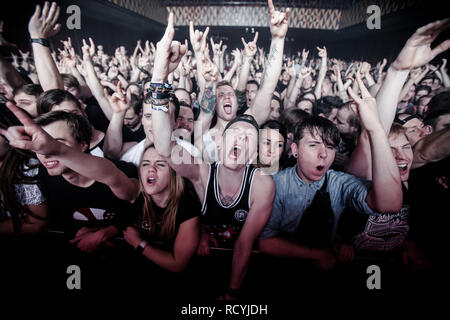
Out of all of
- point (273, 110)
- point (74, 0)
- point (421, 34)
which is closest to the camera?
point (421, 34)

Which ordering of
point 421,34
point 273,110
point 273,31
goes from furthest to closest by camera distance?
point 273,110 < point 273,31 < point 421,34

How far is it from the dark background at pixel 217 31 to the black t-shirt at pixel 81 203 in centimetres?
102

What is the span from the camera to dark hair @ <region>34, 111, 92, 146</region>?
45.0 inches

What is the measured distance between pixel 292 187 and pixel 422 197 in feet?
2.75

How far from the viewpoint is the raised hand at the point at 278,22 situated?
1.16 meters

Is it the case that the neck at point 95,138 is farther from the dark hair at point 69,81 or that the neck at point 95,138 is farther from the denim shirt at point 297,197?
the denim shirt at point 297,197

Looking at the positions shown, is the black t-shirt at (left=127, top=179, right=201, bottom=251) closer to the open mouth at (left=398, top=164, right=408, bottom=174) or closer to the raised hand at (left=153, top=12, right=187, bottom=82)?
the raised hand at (left=153, top=12, right=187, bottom=82)

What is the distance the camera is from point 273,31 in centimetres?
121

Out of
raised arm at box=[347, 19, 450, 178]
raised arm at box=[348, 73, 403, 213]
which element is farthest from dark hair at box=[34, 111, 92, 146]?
raised arm at box=[347, 19, 450, 178]

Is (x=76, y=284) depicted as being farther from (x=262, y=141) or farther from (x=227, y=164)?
(x=262, y=141)

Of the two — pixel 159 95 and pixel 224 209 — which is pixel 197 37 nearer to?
pixel 159 95

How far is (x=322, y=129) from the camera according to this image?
113cm

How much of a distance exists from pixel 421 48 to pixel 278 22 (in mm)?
750

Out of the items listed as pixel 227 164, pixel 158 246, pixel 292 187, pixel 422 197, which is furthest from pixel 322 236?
pixel 158 246
